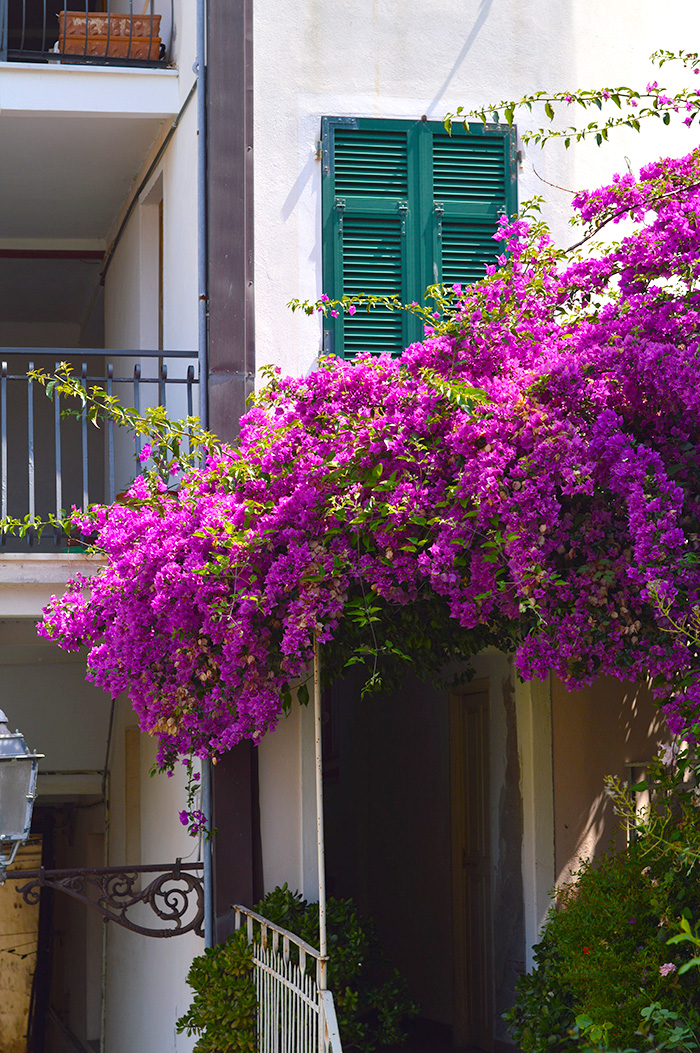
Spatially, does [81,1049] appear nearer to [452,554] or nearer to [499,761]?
[499,761]

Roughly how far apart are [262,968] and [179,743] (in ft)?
3.84

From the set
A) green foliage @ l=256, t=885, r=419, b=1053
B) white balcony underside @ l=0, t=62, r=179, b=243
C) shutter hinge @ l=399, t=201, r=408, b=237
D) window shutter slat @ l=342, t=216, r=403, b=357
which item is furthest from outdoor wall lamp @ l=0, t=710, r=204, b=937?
white balcony underside @ l=0, t=62, r=179, b=243

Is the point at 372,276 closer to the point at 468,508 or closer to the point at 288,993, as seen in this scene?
the point at 468,508

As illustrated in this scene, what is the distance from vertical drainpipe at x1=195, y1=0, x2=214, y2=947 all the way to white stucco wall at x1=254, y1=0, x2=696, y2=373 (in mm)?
307

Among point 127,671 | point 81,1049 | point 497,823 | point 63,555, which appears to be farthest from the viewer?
point 81,1049

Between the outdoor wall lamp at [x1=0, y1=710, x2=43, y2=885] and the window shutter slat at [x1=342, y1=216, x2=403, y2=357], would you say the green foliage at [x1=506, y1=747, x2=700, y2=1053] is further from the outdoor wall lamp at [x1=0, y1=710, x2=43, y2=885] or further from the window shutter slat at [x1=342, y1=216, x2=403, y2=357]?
the window shutter slat at [x1=342, y1=216, x2=403, y2=357]

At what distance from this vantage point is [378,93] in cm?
767

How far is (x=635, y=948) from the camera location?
219 inches

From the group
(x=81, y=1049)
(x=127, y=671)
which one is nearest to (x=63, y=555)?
(x=127, y=671)

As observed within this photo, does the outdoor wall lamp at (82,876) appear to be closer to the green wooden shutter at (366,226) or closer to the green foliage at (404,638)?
the green foliage at (404,638)

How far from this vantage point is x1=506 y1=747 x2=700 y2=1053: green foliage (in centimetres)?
504

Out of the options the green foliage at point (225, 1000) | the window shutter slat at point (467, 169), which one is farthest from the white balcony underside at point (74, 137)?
the green foliage at point (225, 1000)

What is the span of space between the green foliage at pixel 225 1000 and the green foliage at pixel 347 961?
268mm

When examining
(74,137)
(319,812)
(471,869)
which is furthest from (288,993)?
(74,137)
